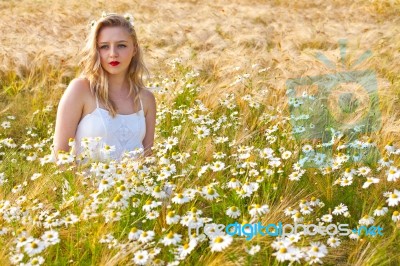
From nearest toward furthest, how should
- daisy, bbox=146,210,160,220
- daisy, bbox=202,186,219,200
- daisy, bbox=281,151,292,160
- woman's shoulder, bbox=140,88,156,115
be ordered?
1. daisy, bbox=146,210,160,220
2. daisy, bbox=202,186,219,200
3. daisy, bbox=281,151,292,160
4. woman's shoulder, bbox=140,88,156,115

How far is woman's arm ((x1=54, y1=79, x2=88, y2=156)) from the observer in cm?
360

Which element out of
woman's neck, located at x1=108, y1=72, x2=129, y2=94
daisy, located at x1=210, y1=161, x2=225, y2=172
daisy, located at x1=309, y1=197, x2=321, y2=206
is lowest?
daisy, located at x1=309, y1=197, x2=321, y2=206

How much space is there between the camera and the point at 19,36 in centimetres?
716

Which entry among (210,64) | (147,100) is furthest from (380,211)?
(210,64)

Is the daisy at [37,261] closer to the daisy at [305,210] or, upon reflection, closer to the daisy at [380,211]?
the daisy at [305,210]

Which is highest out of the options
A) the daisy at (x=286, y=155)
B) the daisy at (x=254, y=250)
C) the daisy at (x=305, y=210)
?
the daisy at (x=286, y=155)

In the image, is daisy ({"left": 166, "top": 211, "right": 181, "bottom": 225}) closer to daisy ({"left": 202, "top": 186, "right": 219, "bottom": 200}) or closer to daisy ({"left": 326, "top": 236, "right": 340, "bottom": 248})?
daisy ({"left": 202, "top": 186, "right": 219, "bottom": 200})

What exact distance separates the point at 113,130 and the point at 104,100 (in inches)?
8.6

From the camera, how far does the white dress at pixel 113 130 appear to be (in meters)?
3.68

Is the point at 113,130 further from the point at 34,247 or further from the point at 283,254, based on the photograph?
the point at 283,254

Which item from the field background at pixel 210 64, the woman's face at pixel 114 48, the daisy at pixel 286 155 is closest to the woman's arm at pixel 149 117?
the field background at pixel 210 64

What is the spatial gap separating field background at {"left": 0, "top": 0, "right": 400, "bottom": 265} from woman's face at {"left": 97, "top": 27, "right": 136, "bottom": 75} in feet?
2.32

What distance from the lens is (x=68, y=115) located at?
143 inches

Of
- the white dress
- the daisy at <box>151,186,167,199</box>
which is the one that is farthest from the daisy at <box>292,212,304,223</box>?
the white dress
